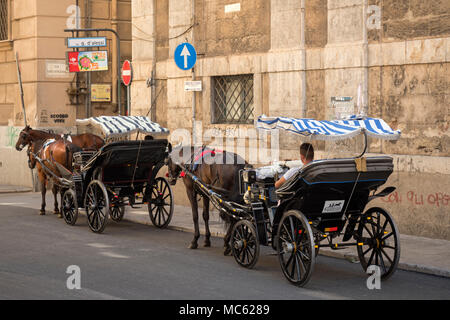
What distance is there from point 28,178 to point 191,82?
306 inches

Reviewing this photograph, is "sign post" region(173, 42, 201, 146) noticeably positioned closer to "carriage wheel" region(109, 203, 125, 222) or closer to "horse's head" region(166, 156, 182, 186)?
"carriage wheel" region(109, 203, 125, 222)

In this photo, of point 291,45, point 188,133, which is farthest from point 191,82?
point 291,45

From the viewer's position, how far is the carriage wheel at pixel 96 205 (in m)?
12.9

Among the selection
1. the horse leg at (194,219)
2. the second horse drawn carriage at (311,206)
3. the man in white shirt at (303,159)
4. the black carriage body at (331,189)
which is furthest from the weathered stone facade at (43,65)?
the black carriage body at (331,189)

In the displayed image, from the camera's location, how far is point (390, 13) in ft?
41.6

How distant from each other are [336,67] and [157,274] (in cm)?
613

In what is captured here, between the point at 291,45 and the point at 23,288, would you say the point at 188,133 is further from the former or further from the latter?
the point at 23,288

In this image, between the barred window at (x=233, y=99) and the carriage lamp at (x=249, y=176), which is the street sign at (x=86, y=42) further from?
the carriage lamp at (x=249, y=176)

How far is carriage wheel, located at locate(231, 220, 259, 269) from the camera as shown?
9484mm

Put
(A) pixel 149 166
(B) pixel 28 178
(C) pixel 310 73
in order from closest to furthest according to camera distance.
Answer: (A) pixel 149 166, (C) pixel 310 73, (B) pixel 28 178

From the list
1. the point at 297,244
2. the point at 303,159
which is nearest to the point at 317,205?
the point at 297,244

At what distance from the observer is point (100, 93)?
2255 centimetres

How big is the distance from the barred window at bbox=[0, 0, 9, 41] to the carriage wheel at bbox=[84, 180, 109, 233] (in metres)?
11.7

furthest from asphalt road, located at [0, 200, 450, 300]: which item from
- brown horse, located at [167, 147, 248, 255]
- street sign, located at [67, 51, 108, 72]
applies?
street sign, located at [67, 51, 108, 72]
